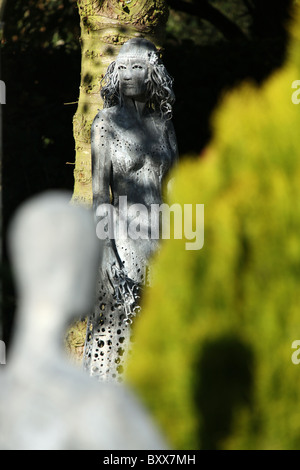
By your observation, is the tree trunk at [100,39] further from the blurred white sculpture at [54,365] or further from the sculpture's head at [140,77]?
the blurred white sculpture at [54,365]

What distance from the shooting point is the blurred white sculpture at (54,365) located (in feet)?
5.71

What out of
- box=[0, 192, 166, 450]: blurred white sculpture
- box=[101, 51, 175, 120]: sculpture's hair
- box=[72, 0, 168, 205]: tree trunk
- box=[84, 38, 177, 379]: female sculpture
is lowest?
box=[0, 192, 166, 450]: blurred white sculpture

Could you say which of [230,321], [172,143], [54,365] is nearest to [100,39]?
[172,143]

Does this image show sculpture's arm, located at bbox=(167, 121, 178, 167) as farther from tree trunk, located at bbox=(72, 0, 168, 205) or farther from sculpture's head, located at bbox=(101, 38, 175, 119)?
tree trunk, located at bbox=(72, 0, 168, 205)

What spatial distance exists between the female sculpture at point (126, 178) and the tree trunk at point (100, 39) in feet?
6.14

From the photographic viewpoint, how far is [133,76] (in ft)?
18.9

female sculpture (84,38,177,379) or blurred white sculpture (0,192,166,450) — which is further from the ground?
female sculpture (84,38,177,379)

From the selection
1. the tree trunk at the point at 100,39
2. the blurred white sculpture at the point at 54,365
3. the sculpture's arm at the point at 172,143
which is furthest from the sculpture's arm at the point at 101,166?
the blurred white sculpture at the point at 54,365

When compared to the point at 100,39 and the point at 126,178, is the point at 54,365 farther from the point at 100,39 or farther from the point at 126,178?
the point at 100,39

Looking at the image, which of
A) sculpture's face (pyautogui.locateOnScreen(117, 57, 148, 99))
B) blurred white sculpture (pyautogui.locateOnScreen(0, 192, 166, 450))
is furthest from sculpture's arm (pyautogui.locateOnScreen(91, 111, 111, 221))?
blurred white sculpture (pyautogui.locateOnScreen(0, 192, 166, 450))

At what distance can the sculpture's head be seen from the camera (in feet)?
18.9

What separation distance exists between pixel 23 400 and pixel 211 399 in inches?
31.9

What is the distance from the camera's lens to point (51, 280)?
1795 mm

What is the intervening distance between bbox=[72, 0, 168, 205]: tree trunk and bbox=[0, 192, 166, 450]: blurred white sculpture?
585 cm
